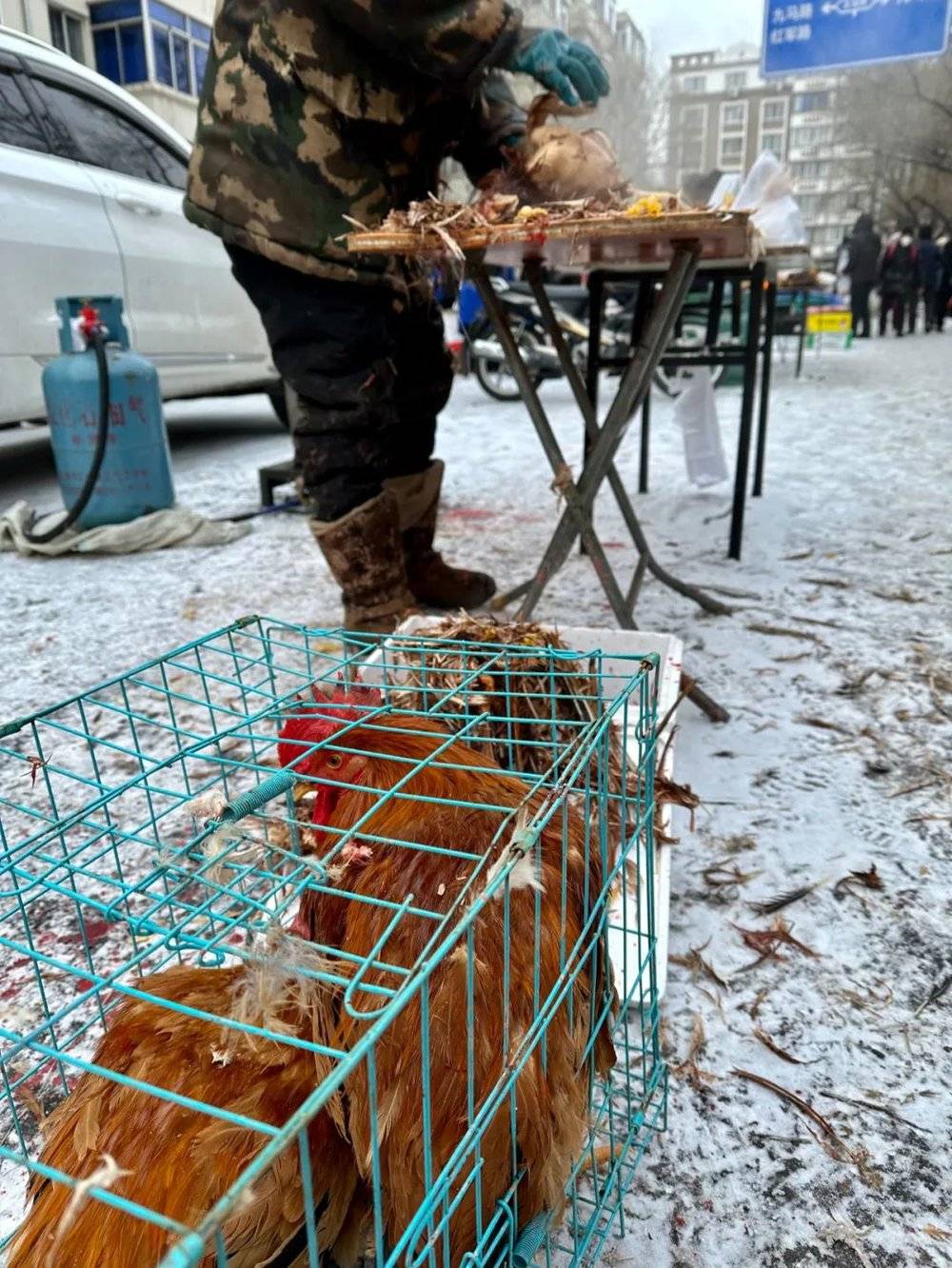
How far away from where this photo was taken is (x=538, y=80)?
237cm

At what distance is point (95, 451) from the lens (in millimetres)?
3912

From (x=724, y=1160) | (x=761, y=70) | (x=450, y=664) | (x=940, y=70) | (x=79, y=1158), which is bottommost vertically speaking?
(x=724, y=1160)

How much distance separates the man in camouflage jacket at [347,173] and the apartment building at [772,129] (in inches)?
208

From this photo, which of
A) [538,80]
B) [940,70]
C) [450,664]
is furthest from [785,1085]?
[940,70]

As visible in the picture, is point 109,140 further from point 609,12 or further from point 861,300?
point 609,12

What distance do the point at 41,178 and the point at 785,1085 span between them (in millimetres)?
4964

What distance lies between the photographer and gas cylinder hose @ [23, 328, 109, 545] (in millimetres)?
3807

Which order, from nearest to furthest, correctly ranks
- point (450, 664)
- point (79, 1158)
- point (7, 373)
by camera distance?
point (79, 1158) < point (450, 664) < point (7, 373)

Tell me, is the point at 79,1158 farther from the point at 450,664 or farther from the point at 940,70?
the point at 940,70

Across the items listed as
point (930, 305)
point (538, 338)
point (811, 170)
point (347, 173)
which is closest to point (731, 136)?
point (811, 170)

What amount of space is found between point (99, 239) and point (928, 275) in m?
19.1

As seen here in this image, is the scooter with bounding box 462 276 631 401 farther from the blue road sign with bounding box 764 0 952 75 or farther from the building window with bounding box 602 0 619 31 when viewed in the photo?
the building window with bounding box 602 0 619 31

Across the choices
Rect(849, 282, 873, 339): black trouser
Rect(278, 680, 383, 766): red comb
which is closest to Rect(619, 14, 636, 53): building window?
Rect(849, 282, 873, 339): black trouser

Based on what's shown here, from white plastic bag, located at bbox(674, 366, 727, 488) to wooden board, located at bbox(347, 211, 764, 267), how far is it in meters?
2.20
